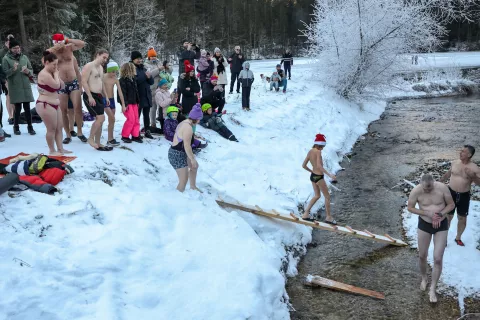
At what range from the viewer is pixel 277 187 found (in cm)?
987

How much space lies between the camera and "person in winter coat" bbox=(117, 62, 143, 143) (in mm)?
8500

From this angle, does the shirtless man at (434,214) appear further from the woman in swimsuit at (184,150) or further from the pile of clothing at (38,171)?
the pile of clothing at (38,171)

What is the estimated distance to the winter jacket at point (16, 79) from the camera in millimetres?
8250

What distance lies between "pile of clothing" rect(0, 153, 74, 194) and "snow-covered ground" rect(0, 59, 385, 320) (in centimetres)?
18

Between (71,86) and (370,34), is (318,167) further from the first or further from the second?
(370,34)

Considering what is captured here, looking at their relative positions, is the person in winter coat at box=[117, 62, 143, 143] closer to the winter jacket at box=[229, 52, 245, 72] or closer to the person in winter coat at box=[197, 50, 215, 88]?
the person in winter coat at box=[197, 50, 215, 88]

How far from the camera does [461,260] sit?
23.1 feet

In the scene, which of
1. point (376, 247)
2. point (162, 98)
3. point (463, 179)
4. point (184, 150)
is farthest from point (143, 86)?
point (463, 179)

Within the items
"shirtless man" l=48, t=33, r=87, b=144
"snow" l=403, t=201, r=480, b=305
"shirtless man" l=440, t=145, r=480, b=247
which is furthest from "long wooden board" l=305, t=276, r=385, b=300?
"shirtless man" l=48, t=33, r=87, b=144

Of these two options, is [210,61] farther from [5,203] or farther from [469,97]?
[469,97]

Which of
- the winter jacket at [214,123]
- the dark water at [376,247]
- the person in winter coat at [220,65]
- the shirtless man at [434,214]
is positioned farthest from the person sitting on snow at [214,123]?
the shirtless man at [434,214]

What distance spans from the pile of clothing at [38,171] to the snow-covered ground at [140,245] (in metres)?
0.18

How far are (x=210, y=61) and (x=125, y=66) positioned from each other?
488 centimetres

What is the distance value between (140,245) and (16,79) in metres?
5.25
